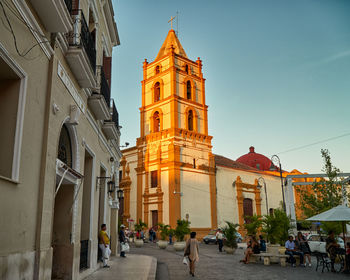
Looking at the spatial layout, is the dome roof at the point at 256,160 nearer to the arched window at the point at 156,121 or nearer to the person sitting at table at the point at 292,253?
the arched window at the point at 156,121

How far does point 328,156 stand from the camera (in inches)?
745

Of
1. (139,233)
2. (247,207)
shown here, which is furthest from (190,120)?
(139,233)

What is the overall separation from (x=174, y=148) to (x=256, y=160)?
24.6 meters

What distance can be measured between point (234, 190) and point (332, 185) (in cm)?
1755

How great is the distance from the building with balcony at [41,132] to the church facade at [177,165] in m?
21.9

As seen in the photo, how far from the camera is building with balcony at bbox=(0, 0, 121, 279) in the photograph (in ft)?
15.0

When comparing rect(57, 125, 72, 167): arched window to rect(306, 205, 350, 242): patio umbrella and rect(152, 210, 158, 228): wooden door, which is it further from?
rect(152, 210, 158, 228): wooden door

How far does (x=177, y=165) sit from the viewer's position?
3070 cm

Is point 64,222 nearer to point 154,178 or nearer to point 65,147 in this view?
point 65,147

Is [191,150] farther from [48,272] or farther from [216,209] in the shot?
[48,272]

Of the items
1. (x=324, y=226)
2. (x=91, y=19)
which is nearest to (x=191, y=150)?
(x=324, y=226)

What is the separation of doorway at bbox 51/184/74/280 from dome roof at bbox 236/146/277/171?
151 ft

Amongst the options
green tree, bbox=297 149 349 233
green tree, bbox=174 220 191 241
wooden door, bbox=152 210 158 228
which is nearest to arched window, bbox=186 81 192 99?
wooden door, bbox=152 210 158 228

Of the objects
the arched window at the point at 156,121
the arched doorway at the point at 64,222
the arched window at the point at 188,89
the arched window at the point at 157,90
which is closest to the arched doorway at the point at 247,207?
the arched window at the point at 156,121
